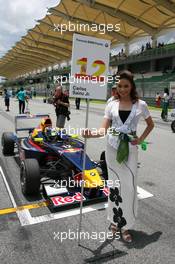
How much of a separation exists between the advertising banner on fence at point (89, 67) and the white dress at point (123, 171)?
26 cm

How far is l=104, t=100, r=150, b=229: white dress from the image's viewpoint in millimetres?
3125

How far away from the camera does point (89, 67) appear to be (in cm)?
311

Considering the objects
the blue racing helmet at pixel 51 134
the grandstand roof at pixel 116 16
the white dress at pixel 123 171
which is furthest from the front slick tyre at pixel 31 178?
the grandstand roof at pixel 116 16

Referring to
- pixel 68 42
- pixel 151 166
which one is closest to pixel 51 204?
pixel 151 166

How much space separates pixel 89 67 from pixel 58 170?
7.76ft

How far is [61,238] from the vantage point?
333 centimetres

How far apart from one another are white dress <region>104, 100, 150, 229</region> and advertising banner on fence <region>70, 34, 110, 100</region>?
260 mm

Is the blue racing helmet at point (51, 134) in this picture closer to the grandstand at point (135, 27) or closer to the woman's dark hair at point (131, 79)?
the woman's dark hair at point (131, 79)

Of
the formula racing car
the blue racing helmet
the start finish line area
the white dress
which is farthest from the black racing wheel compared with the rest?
the white dress

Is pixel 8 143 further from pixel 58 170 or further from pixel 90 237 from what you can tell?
pixel 90 237

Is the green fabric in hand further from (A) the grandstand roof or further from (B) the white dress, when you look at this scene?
(A) the grandstand roof

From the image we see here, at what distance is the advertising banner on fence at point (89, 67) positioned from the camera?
3.06m

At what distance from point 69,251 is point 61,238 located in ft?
0.95

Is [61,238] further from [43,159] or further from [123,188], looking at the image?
[43,159]
